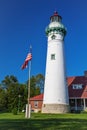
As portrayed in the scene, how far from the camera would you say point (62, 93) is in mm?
29734

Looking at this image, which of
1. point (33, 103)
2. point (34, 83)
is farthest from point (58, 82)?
point (34, 83)

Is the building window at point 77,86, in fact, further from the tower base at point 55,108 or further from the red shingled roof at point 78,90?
the tower base at point 55,108

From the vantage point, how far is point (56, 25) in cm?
3284

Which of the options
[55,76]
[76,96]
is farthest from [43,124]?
[76,96]

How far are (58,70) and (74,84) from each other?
8903 millimetres

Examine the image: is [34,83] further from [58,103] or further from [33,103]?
[58,103]

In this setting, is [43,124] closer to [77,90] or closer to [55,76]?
[55,76]

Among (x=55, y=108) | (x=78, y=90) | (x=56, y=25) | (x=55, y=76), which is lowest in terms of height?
(x=55, y=108)

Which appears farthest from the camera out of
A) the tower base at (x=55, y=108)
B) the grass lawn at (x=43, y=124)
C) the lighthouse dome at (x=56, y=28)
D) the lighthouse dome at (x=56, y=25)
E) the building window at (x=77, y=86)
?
the building window at (x=77, y=86)

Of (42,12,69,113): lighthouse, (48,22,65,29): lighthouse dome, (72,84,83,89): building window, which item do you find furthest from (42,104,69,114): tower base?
(48,22,65,29): lighthouse dome

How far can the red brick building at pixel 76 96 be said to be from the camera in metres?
35.2

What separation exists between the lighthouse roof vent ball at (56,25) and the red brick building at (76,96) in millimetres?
9782

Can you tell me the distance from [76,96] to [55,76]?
7.27 meters

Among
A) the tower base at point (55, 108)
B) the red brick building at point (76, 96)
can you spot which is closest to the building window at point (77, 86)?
the red brick building at point (76, 96)
